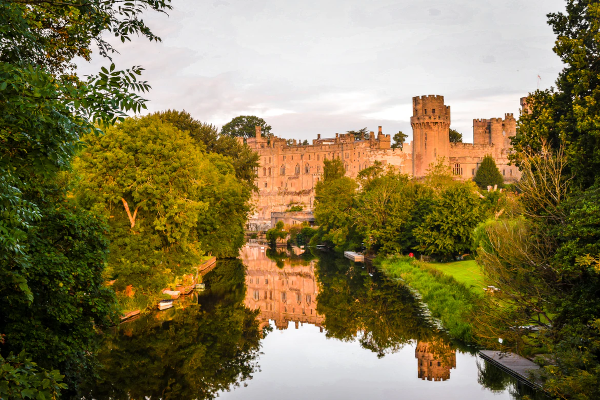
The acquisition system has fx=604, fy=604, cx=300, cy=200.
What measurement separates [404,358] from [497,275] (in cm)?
447

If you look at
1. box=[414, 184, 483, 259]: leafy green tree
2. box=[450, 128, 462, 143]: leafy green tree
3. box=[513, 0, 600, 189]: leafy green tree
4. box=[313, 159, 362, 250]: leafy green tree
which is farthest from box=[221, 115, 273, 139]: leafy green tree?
box=[513, 0, 600, 189]: leafy green tree

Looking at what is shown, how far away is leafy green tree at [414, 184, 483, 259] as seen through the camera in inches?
1308

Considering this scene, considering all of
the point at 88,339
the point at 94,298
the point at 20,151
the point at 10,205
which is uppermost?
the point at 20,151

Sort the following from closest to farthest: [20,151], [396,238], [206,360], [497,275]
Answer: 1. [20,151]
2. [497,275]
3. [206,360]
4. [396,238]

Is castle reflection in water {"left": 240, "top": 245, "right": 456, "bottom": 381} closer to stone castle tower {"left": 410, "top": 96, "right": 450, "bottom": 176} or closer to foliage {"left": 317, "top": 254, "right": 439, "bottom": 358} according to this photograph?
foliage {"left": 317, "top": 254, "right": 439, "bottom": 358}

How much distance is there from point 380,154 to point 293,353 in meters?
75.5

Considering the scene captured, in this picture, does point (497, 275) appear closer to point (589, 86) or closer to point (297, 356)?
point (589, 86)

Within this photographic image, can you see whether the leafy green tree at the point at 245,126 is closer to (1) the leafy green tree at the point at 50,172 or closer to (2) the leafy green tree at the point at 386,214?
(2) the leafy green tree at the point at 386,214

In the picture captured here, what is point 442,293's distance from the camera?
78.4 ft

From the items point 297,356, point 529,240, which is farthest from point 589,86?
point 297,356

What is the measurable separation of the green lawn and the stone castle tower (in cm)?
5133

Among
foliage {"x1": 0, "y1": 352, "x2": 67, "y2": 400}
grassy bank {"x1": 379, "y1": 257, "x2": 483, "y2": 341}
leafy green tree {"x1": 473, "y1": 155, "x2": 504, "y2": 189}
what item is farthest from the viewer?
leafy green tree {"x1": 473, "y1": 155, "x2": 504, "y2": 189}

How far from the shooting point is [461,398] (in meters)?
14.1

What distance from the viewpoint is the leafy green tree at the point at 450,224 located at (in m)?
33.2
